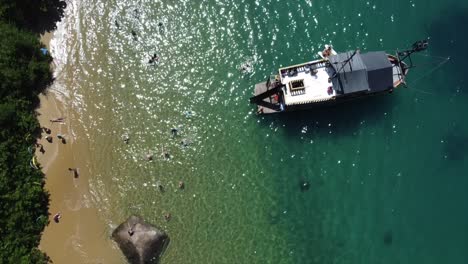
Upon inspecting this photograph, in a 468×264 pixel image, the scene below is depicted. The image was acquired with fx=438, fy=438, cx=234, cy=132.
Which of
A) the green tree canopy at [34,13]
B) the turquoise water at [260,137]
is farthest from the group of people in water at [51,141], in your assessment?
the green tree canopy at [34,13]

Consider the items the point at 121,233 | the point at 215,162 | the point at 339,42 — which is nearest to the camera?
the point at 121,233

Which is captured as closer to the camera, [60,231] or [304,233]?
[60,231]

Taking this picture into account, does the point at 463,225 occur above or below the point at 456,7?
below

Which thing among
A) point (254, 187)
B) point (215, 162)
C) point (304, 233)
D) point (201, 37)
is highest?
point (201, 37)

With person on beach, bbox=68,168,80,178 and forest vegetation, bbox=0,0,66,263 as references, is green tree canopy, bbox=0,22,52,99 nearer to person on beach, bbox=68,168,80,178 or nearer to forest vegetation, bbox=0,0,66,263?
forest vegetation, bbox=0,0,66,263

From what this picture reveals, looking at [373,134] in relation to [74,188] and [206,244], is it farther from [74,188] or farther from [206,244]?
[74,188]

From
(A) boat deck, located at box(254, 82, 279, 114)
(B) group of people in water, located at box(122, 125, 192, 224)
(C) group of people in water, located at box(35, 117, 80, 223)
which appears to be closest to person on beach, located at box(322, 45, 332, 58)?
(A) boat deck, located at box(254, 82, 279, 114)

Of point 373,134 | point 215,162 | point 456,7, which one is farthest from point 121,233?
point 456,7

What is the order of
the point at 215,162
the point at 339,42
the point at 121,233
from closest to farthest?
1. the point at 121,233
2. the point at 215,162
3. the point at 339,42
